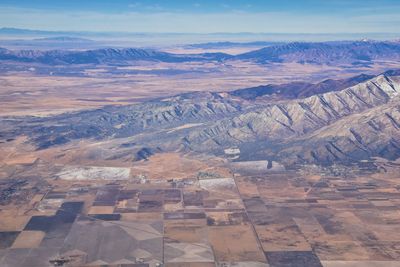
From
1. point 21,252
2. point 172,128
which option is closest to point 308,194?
point 21,252

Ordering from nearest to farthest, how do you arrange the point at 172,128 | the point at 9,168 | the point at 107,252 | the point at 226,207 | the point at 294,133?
1. the point at 107,252
2. the point at 226,207
3. the point at 9,168
4. the point at 294,133
5. the point at 172,128

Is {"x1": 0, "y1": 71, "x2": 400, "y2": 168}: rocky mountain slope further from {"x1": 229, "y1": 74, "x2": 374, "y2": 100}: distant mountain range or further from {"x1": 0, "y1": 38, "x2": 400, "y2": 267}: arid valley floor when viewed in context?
{"x1": 229, "y1": 74, "x2": 374, "y2": 100}: distant mountain range

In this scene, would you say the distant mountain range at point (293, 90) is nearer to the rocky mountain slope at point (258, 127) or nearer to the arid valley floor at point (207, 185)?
the rocky mountain slope at point (258, 127)

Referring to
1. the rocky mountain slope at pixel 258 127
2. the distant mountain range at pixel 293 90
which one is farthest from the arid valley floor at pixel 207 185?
the distant mountain range at pixel 293 90

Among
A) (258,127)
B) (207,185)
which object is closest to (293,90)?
(258,127)

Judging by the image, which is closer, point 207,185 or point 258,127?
point 207,185

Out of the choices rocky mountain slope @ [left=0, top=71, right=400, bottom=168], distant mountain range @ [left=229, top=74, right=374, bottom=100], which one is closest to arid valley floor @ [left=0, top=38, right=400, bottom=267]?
rocky mountain slope @ [left=0, top=71, right=400, bottom=168]

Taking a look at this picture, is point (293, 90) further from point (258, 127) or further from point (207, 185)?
point (207, 185)

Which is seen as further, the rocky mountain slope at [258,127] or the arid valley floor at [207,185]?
the rocky mountain slope at [258,127]

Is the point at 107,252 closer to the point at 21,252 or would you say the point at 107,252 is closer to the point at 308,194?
the point at 21,252
